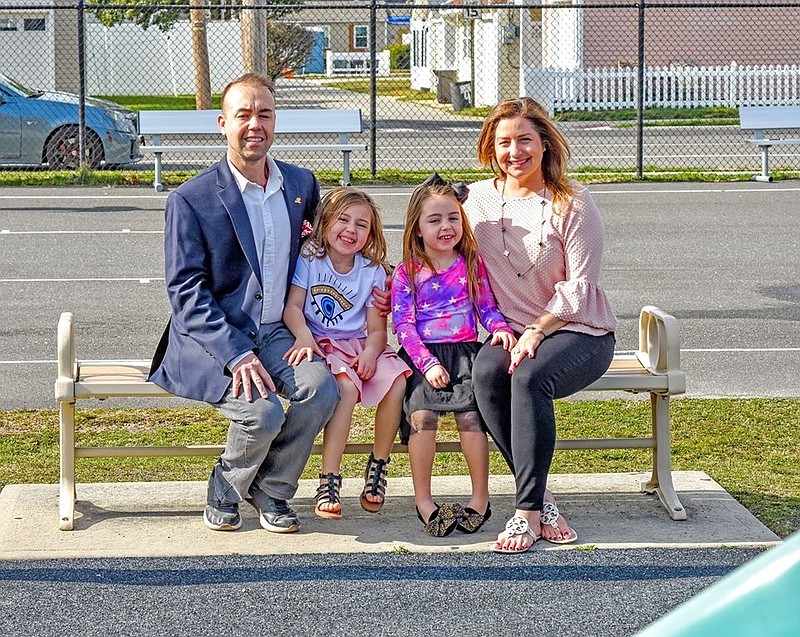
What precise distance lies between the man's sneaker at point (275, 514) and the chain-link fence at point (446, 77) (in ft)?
26.7

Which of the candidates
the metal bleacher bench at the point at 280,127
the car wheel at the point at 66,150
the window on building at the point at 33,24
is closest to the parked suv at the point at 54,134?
the car wheel at the point at 66,150

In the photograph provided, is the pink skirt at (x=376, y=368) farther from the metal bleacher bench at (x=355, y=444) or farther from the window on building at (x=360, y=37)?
the window on building at (x=360, y=37)

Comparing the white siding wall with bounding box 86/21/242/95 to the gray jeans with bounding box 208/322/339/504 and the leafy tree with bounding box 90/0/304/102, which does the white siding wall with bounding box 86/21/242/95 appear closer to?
the leafy tree with bounding box 90/0/304/102

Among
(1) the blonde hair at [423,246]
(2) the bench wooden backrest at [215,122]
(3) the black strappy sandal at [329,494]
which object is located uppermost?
(2) the bench wooden backrest at [215,122]

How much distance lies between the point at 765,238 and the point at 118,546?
9.33 meters

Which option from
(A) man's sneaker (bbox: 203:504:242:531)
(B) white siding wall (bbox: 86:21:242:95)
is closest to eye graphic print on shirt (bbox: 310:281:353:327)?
(A) man's sneaker (bbox: 203:504:242:531)

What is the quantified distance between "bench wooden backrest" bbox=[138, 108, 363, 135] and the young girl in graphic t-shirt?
11396 mm

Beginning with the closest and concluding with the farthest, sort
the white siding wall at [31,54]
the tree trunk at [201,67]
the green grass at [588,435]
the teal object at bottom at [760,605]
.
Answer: the teal object at bottom at [760,605] < the green grass at [588,435] < the tree trunk at [201,67] < the white siding wall at [31,54]

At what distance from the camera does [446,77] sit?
132ft

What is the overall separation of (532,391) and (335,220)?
96cm

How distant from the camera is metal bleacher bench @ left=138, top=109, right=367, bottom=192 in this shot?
1603cm

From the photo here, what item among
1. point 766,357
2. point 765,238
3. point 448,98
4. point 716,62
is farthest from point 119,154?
point 448,98

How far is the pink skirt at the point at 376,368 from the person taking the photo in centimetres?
473

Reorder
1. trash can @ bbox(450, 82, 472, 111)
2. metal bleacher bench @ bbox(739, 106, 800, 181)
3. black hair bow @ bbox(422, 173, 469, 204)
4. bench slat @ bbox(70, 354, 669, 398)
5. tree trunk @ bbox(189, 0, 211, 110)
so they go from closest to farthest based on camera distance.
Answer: bench slat @ bbox(70, 354, 669, 398), black hair bow @ bbox(422, 173, 469, 204), metal bleacher bench @ bbox(739, 106, 800, 181), tree trunk @ bbox(189, 0, 211, 110), trash can @ bbox(450, 82, 472, 111)
